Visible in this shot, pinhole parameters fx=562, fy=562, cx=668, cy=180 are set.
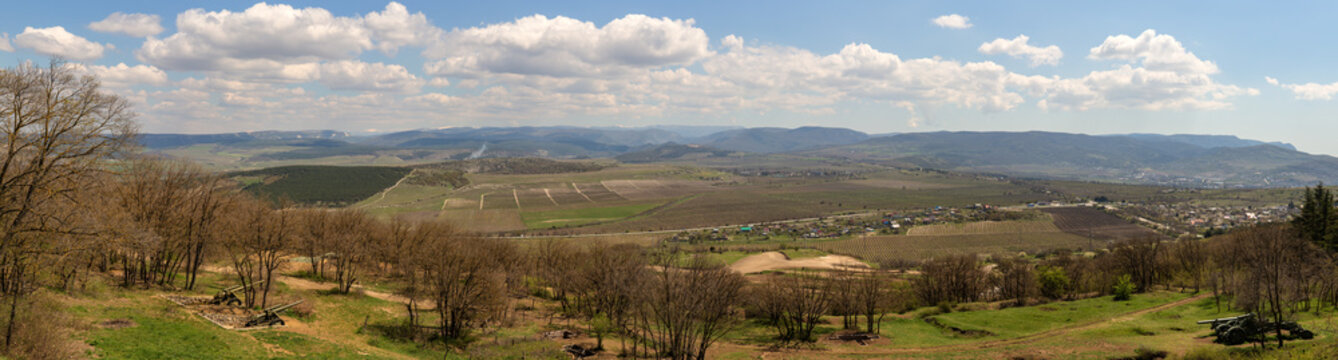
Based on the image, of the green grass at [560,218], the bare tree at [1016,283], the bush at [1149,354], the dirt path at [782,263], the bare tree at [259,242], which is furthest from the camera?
the green grass at [560,218]

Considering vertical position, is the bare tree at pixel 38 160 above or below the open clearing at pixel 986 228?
above

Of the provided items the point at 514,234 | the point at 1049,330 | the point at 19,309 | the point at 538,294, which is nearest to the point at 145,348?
the point at 19,309

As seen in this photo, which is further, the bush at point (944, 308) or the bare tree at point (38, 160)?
the bush at point (944, 308)

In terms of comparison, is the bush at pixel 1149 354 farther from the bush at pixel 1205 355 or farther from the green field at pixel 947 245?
the green field at pixel 947 245

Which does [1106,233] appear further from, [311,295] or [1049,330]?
[311,295]

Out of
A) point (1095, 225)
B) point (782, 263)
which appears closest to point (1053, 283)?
point (782, 263)

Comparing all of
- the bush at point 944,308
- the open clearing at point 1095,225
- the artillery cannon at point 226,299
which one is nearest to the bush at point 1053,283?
the bush at point 944,308

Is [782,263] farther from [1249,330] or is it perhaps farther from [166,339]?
[166,339]

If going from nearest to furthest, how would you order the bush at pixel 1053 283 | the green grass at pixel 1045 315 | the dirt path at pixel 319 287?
the green grass at pixel 1045 315, the dirt path at pixel 319 287, the bush at pixel 1053 283

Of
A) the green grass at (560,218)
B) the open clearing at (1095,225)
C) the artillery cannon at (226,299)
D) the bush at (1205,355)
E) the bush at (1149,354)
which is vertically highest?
the bush at (1205,355)
